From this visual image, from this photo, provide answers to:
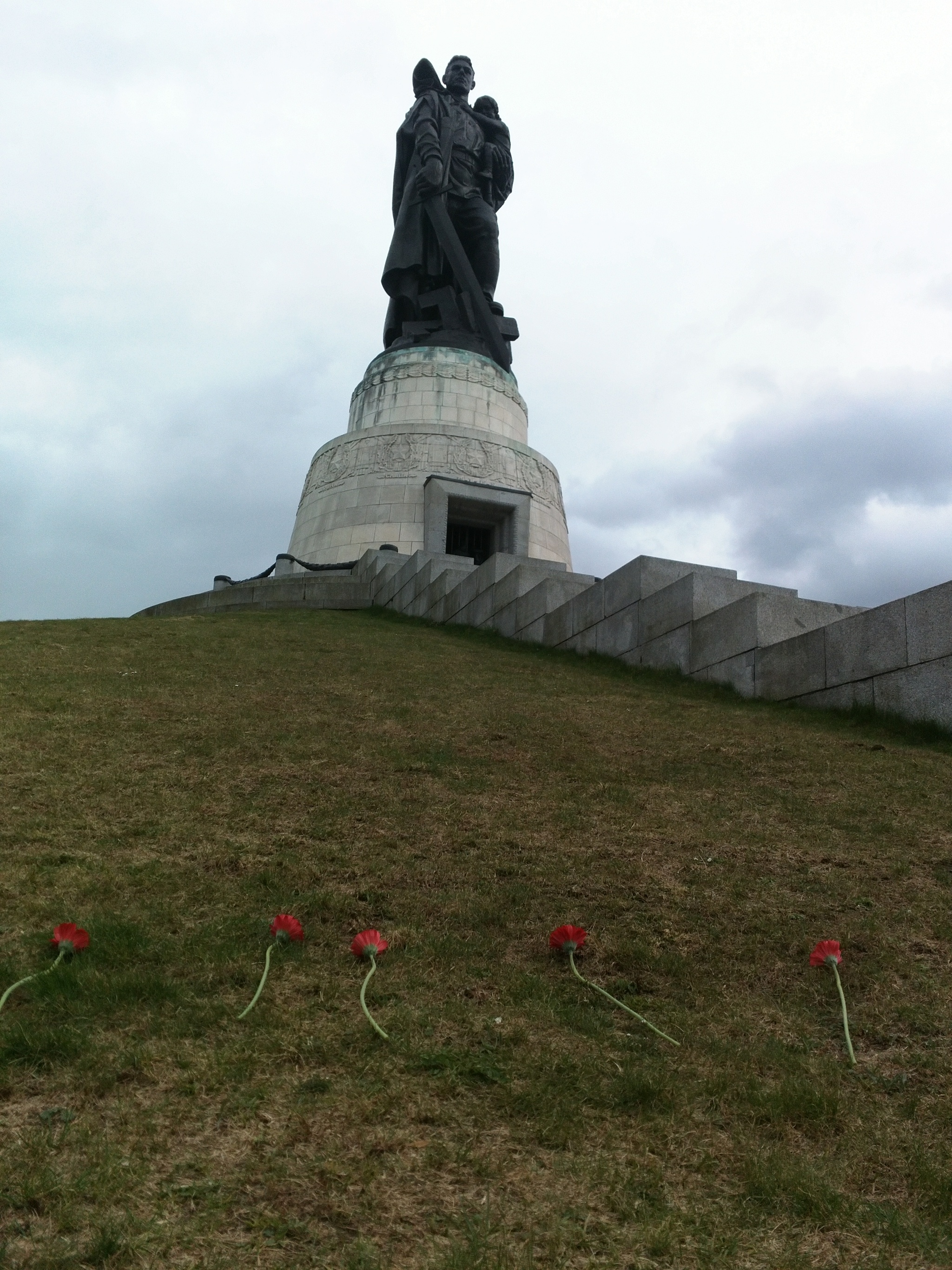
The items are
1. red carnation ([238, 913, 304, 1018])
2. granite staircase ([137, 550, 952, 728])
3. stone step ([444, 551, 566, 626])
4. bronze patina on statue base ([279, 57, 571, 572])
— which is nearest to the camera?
red carnation ([238, 913, 304, 1018])

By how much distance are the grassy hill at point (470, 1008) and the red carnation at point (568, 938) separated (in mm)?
101

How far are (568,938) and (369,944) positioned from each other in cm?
77

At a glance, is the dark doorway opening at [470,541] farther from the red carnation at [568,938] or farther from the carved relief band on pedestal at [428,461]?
the red carnation at [568,938]

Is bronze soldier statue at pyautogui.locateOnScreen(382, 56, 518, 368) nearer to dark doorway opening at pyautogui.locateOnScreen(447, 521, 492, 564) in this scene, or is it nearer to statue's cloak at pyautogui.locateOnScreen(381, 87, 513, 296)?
statue's cloak at pyautogui.locateOnScreen(381, 87, 513, 296)

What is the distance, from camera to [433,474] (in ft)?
79.8

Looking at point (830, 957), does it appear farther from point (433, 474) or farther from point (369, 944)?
point (433, 474)

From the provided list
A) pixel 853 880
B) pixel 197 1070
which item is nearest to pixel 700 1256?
pixel 197 1070

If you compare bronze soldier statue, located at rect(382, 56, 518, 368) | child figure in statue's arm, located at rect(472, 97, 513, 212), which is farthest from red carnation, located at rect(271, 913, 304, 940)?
child figure in statue's arm, located at rect(472, 97, 513, 212)

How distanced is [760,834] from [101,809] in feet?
12.0

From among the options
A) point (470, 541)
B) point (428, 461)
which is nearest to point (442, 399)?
point (428, 461)

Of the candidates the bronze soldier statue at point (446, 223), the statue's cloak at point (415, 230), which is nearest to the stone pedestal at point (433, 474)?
the bronze soldier statue at point (446, 223)

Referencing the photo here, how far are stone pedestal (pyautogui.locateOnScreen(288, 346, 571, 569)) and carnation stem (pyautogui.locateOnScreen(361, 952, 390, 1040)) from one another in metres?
19.3

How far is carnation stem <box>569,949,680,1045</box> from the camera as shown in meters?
3.64

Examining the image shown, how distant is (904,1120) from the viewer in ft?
10.6
